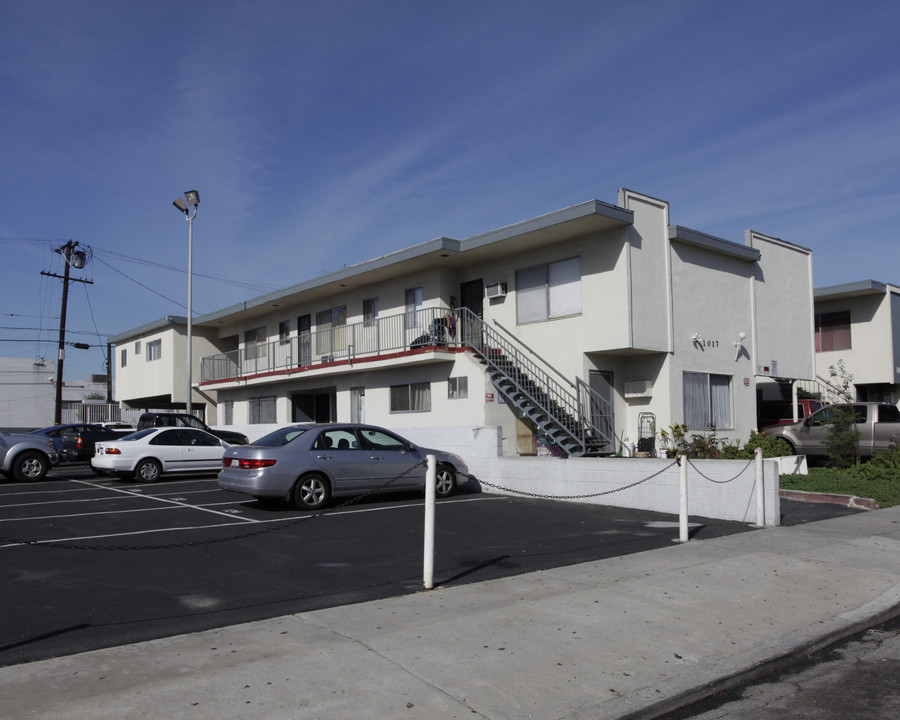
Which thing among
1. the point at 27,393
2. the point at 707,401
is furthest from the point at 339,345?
the point at 27,393

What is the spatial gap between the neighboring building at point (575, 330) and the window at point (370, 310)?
47 mm

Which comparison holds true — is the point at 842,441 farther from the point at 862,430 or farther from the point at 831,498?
the point at 831,498

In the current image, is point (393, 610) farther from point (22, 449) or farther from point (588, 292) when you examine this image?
point (22, 449)

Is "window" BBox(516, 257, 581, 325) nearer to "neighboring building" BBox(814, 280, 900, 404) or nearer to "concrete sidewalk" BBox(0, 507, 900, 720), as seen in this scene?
"concrete sidewalk" BBox(0, 507, 900, 720)

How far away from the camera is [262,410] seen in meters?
29.6

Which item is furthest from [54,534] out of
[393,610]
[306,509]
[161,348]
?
[161,348]

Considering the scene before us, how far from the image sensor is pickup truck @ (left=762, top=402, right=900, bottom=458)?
19.2m

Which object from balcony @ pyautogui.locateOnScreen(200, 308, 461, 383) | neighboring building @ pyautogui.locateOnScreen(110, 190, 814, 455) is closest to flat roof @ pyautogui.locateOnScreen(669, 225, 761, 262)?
neighboring building @ pyautogui.locateOnScreen(110, 190, 814, 455)

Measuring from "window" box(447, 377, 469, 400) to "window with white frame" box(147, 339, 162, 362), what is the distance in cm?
2000

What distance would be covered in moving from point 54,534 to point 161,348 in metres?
25.6

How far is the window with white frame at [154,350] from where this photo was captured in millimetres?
35250

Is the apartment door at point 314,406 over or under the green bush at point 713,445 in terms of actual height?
over

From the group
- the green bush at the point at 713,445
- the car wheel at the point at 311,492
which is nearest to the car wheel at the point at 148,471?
the car wheel at the point at 311,492

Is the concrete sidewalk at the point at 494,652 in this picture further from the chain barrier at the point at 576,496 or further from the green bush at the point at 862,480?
the green bush at the point at 862,480
